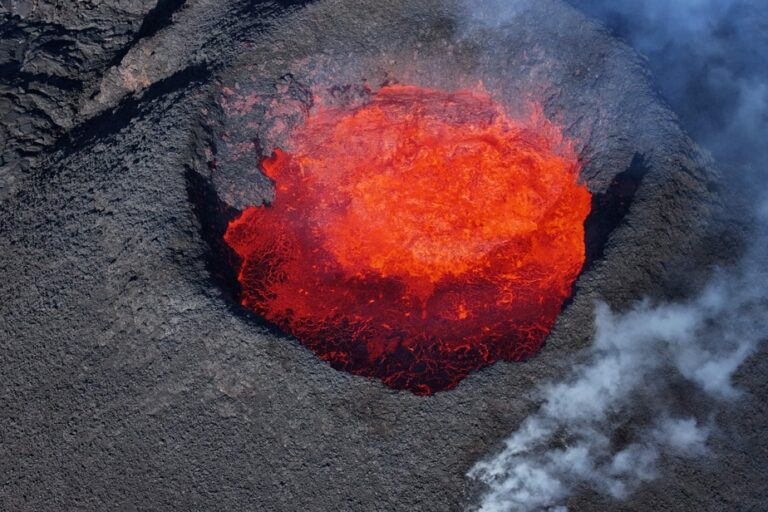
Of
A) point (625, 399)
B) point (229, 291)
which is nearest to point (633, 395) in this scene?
point (625, 399)

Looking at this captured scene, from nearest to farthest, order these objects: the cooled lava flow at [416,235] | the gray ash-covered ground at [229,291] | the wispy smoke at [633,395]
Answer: the wispy smoke at [633,395] → the gray ash-covered ground at [229,291] → the cooled lava flow at [416,235]

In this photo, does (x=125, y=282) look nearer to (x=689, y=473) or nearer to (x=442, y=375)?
(x=442, y=375)

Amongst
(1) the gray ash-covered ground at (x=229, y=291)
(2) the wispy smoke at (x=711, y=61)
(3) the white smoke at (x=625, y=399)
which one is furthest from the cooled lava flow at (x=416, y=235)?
(2) the wispy smoke at (x=711, y=61)

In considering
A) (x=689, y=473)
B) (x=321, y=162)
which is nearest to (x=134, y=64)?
(x=321, y=162)

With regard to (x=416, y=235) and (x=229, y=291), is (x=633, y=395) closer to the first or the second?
(x=416, y=235)

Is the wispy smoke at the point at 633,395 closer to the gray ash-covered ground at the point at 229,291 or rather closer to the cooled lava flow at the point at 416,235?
the gray ash-covered ground at the point at 229,291

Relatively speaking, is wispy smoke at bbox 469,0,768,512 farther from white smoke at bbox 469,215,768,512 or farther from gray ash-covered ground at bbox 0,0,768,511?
gray ash-covered ground at bbox 0,0,768,511
